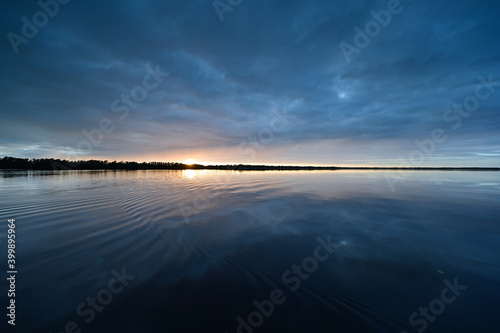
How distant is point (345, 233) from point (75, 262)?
9.48m

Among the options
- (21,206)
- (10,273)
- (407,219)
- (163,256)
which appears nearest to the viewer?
(10,273)

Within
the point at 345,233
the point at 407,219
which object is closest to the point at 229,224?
the point at 345,233

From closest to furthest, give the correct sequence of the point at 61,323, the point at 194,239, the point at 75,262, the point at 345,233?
the point at 61,323, the point at 75,262, the point at 194,239, the point at 345,233

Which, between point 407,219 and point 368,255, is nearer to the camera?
point 368,255

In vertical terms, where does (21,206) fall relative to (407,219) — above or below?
above

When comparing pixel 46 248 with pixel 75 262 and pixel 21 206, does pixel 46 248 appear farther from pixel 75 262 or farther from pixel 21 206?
pixel 21 206

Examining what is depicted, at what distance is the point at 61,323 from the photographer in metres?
3.21

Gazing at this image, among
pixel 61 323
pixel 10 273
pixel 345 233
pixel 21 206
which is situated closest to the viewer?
pixel 61 323

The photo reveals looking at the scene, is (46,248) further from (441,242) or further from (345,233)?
(441,242)

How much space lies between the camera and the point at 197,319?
3299 mm

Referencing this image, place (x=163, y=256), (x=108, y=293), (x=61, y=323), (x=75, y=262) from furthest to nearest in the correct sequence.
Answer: (x=163, y=256) → (x=75, y=262) → (x=108, y=293) → (x=61, y=323)

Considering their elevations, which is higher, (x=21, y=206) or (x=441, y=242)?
(x=21, y=206)

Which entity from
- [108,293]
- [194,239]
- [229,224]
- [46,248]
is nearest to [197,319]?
[108,293]

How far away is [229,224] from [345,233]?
17.2 feet
